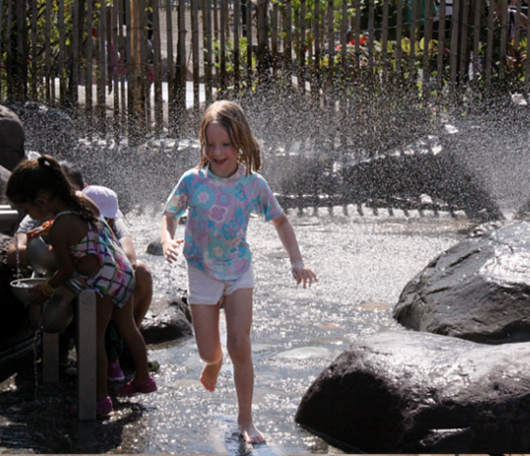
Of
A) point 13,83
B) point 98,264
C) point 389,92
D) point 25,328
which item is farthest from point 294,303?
point 13,83

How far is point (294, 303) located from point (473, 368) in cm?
223

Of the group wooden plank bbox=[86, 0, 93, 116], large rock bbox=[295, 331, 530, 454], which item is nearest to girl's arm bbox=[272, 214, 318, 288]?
large rock bbox=[295, 331, 530, 454]

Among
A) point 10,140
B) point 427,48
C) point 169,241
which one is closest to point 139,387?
point 169,241

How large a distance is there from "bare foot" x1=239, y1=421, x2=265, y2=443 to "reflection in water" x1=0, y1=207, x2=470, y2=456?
3cm

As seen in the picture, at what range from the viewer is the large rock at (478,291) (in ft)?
12.8

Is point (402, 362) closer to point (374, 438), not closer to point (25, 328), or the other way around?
point (374, 438)

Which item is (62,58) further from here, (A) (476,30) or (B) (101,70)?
(A) (476,30)

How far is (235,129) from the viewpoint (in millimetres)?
2873

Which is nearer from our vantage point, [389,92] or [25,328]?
[25,328]

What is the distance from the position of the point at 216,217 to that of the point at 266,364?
1.12m

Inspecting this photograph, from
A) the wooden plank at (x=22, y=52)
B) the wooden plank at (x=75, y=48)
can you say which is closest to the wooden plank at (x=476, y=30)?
the wooden plank at (x=75, y=48)

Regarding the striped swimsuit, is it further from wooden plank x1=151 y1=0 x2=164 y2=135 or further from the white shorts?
wooden plank x1=151 y1=0 x2=164 y2=135

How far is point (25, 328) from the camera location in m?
3.84

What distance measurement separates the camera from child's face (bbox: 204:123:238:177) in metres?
2.86
